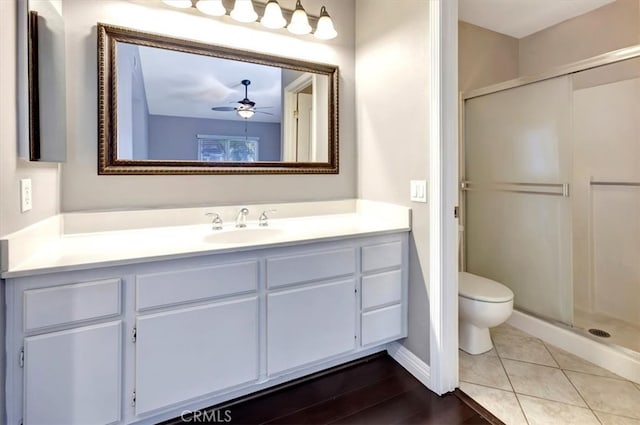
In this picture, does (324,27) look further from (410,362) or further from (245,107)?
(410,362)

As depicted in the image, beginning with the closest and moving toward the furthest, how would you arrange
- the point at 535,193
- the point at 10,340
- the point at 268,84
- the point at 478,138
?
1. the point at 10,340
2. the point at 268,84
3. the point at 535,193
4. the point at 478,138

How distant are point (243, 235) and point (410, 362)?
1.18 meters

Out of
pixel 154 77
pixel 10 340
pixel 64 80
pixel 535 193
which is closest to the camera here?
pixel 10 340

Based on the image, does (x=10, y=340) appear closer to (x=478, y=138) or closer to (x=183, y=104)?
(x=183, y=104)

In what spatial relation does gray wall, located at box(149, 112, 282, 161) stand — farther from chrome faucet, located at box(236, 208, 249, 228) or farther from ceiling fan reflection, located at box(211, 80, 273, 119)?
chrome faucet, located at box(236, 208, 249, 228)

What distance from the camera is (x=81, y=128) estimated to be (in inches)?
64.7

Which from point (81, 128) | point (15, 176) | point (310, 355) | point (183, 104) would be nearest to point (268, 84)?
point (183, 104)

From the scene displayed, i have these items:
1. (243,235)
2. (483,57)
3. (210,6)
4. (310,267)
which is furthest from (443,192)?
(483,57)

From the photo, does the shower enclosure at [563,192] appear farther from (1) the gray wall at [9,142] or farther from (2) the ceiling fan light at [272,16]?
(1) the gray wall at [9,142]

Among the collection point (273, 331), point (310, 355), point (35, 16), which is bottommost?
point (310, 355)

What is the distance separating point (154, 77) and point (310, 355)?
1.67 metres

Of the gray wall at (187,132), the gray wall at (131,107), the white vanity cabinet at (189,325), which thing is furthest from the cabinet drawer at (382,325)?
the gray wall at (131,107)

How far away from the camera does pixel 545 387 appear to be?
176cm

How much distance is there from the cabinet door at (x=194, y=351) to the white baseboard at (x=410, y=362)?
88 cm
